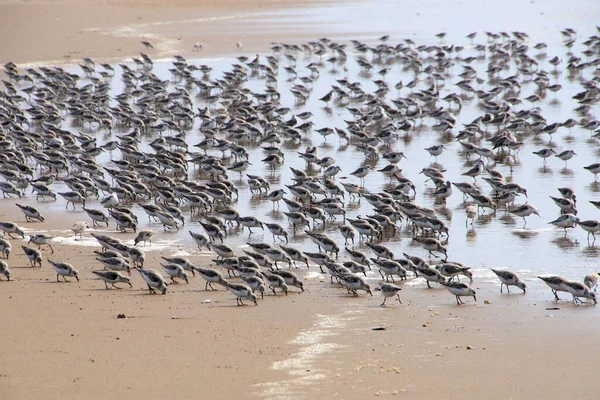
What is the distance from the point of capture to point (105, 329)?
13023 mm

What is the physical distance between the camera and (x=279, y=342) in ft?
41.7

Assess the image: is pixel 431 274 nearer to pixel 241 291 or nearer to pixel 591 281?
pixel 591 281

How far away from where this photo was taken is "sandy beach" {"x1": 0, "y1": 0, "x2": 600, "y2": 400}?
1111 cm

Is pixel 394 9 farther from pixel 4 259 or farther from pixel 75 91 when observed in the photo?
pixel 4 259

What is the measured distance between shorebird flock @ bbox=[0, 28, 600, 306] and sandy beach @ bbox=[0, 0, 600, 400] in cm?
41

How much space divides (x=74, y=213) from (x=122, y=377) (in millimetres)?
10434

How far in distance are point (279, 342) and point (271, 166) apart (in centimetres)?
1341

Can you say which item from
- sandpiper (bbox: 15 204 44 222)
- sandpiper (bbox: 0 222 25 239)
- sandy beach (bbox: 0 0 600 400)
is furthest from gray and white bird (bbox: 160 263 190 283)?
sandpiper (bbox: 15 204 44 222)

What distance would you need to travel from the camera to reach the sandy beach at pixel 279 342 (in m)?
11.1

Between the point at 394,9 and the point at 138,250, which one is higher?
the point at 394,9

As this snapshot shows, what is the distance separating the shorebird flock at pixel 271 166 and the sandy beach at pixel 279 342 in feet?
1.35

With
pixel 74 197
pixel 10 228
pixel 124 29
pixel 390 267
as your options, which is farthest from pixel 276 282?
pixel 124 29

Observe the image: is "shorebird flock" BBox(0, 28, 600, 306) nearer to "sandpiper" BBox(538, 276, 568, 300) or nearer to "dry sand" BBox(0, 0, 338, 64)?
"sandpiper" BBox(538, 276, 568, 300)

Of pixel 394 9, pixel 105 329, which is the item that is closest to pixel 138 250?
pixel 105 329
